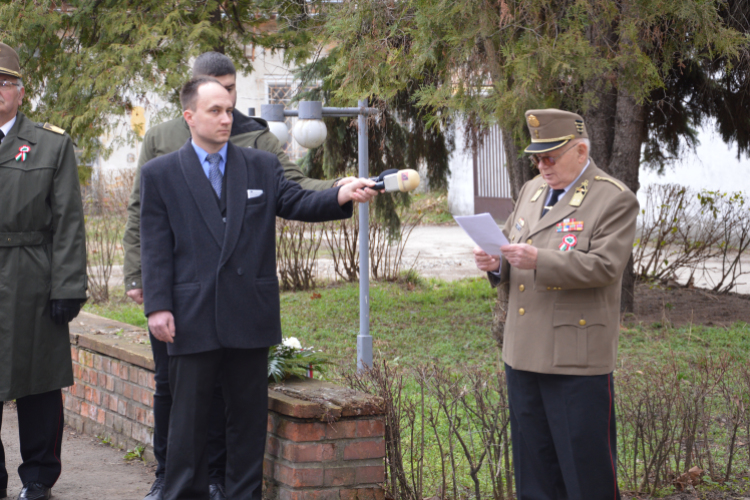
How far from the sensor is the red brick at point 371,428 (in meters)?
3.32

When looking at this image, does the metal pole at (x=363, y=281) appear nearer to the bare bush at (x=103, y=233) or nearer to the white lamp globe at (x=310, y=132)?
the white lamp globe at (x=310, y=132)

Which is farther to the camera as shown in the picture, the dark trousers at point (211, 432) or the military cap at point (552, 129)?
the dark trousers at point (211, 432)

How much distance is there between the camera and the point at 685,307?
9.59 metres

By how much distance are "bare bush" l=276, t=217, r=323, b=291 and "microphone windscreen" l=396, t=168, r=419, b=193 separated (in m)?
8.41

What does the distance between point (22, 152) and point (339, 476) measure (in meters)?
2.08

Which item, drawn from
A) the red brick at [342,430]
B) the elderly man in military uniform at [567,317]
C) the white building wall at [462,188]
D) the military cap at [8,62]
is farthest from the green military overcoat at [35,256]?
the white building wall at [462,188]

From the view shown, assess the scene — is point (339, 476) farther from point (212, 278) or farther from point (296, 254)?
point (296, 254)

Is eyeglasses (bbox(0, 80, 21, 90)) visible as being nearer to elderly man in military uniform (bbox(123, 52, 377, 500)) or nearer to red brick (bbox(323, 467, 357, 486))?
elderly man in military uniform (bbox(123, 52, 377, 500))

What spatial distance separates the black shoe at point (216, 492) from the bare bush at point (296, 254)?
25.4ft

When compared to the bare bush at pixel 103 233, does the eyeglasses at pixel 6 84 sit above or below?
above

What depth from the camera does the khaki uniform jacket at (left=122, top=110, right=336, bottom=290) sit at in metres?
3.50

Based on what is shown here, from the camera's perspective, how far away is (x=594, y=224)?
286 cm

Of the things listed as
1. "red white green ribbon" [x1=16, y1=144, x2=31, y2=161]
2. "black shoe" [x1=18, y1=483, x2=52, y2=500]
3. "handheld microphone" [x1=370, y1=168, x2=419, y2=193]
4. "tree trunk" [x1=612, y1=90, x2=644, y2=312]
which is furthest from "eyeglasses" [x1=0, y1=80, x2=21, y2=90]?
"tree trunk" [x1=612, y1=90, x2=644, y2=312]

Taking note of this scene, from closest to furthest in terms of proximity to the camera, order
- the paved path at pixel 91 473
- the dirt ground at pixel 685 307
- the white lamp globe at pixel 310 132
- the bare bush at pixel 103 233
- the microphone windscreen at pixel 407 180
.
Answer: the microphone windscreen at pixel 407 180
the paved path at pixel 91 473
the white lamp globe at pixel 310 132
the dirt ground at pixel 685 307
the bare bush at pixel 103 233
